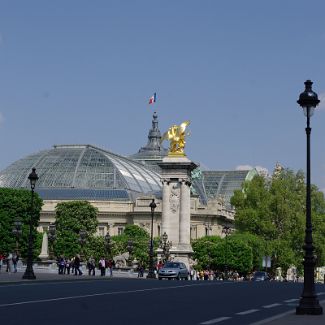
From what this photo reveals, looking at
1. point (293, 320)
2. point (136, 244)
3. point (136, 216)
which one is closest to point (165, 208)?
point (136, 244)

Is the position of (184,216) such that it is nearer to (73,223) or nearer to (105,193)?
(73,223)

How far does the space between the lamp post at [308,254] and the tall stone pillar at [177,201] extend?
89260mm

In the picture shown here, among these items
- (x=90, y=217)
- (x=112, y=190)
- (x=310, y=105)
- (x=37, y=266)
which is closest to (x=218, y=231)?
(x=112, y=190)

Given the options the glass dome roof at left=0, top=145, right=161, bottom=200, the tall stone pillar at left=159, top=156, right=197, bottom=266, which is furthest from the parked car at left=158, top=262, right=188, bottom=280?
the glass dome roof at left=0, top=145, right=161, bottom=200

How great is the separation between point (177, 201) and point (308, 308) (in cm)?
9278

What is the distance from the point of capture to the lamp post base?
24.8 meters

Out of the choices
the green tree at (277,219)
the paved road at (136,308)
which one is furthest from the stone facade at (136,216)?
the paved road at (136,308)

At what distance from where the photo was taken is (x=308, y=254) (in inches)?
1062

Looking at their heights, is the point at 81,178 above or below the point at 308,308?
above

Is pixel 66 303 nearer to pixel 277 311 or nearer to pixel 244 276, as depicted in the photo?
pixel 277 311

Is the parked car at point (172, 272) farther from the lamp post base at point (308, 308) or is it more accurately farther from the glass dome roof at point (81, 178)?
the glass dome roof at point (81, 178)

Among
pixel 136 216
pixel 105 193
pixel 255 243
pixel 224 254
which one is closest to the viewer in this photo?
pixel 255 243

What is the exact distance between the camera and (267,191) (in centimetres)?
13062

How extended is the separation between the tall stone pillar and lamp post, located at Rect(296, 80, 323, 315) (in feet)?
293
